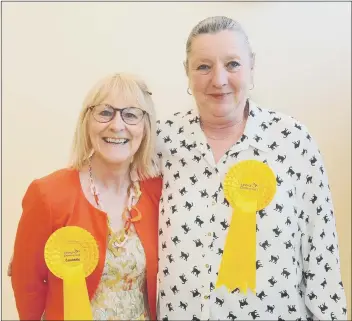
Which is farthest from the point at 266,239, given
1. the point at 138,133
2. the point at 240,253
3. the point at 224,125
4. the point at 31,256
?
the point at 31,256

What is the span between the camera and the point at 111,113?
4.67 ft

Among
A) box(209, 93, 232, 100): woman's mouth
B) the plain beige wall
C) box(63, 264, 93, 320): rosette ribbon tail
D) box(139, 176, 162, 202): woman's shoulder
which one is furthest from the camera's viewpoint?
the plain beige wall

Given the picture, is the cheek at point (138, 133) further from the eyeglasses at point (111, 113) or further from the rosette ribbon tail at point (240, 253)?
the rosette ribbon tail at point (240, 253)

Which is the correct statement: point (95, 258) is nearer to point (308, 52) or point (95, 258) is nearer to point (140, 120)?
point (140, 120)

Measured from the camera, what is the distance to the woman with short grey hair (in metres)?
1.38

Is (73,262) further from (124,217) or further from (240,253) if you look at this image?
(240,253)

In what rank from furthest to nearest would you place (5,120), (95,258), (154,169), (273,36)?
Result: 1. (273,36)
2. (5,120)
3. (154,169)
4. (95,258)

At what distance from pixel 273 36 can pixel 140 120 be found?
4.14 ft

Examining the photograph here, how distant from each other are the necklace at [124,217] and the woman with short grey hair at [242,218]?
10 cm

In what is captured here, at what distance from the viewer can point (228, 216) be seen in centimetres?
140

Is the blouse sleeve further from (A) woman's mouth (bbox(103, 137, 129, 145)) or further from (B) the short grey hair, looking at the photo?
(A) woman's mouth (bbox(103, 137, 129, 145))

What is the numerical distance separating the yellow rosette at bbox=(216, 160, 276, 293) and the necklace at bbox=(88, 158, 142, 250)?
29 cm

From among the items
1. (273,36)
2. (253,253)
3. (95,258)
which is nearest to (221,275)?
(253,253)

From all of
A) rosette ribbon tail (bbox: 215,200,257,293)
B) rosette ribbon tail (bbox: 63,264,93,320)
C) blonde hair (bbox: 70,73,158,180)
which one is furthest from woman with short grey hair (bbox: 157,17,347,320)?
rosette ribbon tail (bbox: 63,264,93,320)
